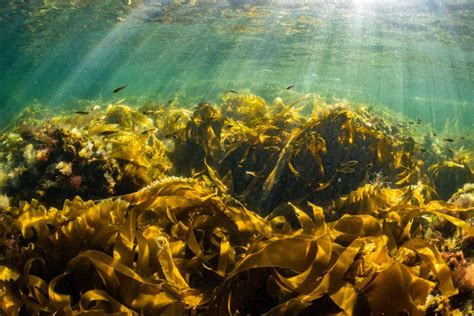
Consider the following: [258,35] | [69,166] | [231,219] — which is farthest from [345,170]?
[258,35]

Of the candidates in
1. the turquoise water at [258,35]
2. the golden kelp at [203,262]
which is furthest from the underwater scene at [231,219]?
the turquoise water at [258,35]

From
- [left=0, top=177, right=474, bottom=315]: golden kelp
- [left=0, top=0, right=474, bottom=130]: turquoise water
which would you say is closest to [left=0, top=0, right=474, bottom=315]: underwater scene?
[left=0, top=177, right=474, bottom=315]: golden kelp

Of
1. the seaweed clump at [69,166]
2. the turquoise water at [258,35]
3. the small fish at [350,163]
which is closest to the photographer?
the seaweed clump at [69,166]

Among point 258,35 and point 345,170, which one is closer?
point 345,170

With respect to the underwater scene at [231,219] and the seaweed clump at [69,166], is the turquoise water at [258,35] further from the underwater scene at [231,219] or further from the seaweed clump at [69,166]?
the seaweed clump at [69,166]

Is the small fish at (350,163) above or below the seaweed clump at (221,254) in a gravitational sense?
below

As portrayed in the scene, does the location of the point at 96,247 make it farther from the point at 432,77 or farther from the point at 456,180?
the point at 432,77

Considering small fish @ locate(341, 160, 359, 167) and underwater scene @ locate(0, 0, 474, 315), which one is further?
small fish @ locate(341, 160, 359, 167)

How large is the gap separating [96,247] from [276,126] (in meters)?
2.44

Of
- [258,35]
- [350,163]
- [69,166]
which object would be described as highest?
[69,166]

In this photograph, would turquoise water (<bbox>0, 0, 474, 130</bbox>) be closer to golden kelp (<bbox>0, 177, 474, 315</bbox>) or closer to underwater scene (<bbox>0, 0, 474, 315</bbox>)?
underwater scene (<bbox>0, 0, 474, 315</bbox>)

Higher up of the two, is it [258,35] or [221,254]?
[221,254]

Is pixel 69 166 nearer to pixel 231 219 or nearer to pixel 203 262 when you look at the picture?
pixel 231 219

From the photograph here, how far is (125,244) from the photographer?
5.57 feet
